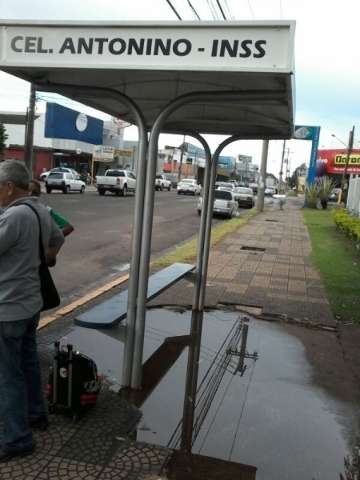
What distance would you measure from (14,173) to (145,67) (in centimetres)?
118

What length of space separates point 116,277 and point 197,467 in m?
5.91

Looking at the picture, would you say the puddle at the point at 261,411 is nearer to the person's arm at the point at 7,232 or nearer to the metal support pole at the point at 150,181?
the metal support pole at the point at 150,181

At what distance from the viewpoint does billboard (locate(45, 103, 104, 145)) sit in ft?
104

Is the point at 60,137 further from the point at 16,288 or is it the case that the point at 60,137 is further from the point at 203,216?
the point at 16,288

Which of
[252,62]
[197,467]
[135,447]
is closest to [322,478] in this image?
[197,467]

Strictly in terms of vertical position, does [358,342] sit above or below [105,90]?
below

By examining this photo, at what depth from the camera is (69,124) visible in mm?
33781

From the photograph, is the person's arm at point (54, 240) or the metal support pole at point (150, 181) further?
the metal support pole at point (150, 181)

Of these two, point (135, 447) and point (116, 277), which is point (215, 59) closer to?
point (135, 447)

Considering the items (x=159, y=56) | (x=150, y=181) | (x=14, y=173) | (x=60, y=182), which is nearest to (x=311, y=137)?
(x=60, y=182)

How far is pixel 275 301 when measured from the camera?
7699 millimetres

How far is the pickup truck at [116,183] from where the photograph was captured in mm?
35250

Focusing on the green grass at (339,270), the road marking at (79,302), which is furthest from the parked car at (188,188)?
the road marking at (79,302)

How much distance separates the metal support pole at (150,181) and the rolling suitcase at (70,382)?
0.68m
